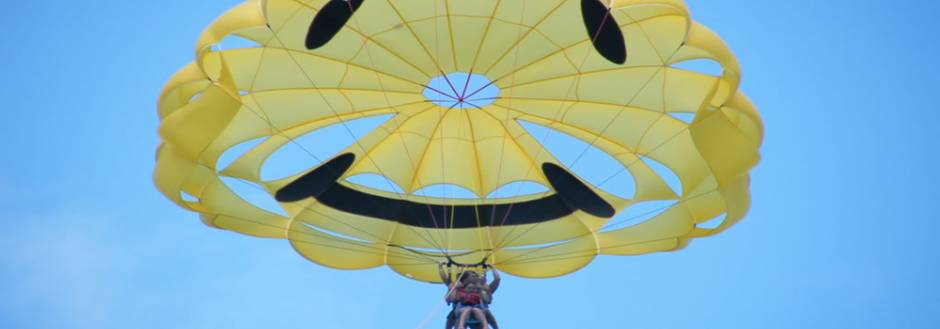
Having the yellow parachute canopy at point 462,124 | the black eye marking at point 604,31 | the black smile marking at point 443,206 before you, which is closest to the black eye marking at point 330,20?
the yellow parachute canopy at point 462,124

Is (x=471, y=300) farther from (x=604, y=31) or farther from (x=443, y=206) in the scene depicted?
(x=604, y=31)

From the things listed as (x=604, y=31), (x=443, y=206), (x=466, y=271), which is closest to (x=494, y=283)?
(x=466, y=271)

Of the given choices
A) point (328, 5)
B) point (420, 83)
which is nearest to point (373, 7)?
point (328, 5)

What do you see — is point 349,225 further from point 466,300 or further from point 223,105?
point 223,105

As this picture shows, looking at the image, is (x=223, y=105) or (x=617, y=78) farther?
(x=617, y=78)

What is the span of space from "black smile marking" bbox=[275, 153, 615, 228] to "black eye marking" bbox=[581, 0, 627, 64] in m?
3.45

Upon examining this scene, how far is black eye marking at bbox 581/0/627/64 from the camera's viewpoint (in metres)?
16.3

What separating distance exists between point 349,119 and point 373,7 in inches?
110

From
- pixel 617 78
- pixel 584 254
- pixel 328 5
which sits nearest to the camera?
pixel 328 5

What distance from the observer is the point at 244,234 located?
799 inches

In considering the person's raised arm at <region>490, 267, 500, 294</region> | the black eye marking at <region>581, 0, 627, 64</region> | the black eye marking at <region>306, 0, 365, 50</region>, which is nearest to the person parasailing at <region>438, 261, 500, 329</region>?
the person's raised arm at <region>490, 267, 500, 294</region>

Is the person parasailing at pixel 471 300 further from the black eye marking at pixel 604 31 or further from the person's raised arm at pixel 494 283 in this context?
the black eye marking at pixel 604 31

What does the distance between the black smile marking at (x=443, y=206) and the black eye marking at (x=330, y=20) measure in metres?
3.32

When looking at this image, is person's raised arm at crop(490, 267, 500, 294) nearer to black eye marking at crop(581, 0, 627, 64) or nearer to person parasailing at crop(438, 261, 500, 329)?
person parasailing at crop(438, 261, 500, 329)
